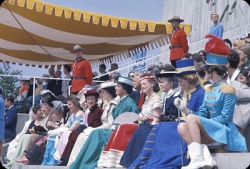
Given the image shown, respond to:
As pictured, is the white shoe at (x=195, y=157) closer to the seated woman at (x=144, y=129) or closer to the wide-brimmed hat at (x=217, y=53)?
the seated woman at (x=144, y=129)

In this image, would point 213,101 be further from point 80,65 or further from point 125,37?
point 125,37

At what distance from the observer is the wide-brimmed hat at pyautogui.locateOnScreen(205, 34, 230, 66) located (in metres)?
7.66

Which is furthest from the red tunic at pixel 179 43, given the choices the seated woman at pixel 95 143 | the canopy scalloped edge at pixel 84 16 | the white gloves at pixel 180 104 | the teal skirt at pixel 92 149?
the white gloves at pixel 180 104

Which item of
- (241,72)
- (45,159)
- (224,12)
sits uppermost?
(224,12)

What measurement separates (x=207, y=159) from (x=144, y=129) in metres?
1.31

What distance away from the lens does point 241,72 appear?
8258 millimetres

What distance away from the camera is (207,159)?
6809 millimetres

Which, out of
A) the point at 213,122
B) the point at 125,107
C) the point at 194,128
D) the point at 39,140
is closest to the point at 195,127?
the point at 194,128

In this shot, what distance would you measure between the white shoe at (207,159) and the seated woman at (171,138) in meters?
0.32

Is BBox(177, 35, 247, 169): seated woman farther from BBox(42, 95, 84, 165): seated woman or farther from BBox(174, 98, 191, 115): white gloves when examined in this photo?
BBox(42, 95, 84, 165): seated woman

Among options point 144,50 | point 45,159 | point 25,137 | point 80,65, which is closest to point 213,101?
point 45,159

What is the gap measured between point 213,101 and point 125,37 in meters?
8.02

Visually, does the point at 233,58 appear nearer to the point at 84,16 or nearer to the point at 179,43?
the point at 179,43

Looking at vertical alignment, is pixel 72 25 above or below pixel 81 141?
above
